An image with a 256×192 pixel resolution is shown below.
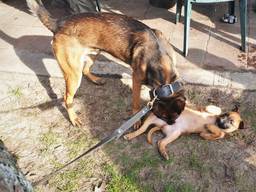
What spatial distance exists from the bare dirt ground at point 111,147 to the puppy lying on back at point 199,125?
0.10 m

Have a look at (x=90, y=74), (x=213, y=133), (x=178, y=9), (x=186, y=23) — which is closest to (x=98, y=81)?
(x=90, y=74)

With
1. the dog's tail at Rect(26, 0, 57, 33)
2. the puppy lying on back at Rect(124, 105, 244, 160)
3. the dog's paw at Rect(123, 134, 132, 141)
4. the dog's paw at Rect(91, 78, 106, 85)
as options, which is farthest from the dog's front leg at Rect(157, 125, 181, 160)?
the dog's tail at Rect(26, 0, 57, 33)

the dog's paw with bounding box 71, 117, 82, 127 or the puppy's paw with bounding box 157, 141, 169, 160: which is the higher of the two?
the dog's paw with bounding box 71, 117, 82, 127

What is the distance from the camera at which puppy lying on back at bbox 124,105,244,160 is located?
12.4 ft

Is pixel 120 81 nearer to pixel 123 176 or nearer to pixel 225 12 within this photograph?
pixel 123 176

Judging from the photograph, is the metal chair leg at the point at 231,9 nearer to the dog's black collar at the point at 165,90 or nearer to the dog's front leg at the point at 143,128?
the dog's front leg at the point at 143,128

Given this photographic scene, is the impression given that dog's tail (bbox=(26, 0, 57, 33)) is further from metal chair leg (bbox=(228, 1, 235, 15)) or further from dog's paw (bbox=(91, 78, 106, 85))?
metal chair leg (bbox=(228, 1, 235, 15))

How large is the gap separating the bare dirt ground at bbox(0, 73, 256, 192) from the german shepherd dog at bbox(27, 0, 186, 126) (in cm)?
47

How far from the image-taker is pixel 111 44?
393 cm

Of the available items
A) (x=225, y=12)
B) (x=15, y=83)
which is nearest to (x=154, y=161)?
(x=15, y=83)

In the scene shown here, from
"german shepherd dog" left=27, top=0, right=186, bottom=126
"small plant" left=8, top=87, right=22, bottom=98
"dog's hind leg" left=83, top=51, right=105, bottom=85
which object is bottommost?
"small plant" left=8, top=87, right=22, bottom=98

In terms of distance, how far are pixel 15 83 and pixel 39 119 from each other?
771 millimetres

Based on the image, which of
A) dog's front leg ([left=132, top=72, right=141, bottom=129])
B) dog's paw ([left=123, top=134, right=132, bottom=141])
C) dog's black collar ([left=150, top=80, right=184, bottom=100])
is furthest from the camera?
dog's paw ([left=123, top=134, right=132, bottom=141])

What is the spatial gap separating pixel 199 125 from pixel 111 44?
116 cm
